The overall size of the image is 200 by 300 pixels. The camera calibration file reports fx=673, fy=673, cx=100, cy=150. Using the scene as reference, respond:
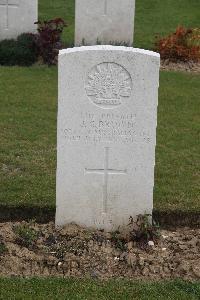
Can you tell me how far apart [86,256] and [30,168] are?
2.21 meters

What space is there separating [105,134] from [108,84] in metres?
0.44

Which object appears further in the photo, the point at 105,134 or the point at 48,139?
the point at 48,139

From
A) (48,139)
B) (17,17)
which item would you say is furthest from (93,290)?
(17,17)

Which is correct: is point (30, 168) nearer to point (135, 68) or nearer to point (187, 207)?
point (187, 207)

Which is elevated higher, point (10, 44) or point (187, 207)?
point (10, 44)

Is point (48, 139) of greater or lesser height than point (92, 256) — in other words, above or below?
above

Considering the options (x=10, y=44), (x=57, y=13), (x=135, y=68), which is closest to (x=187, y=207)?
(x=135, y=68)

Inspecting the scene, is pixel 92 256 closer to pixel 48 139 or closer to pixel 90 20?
pixel 48 139

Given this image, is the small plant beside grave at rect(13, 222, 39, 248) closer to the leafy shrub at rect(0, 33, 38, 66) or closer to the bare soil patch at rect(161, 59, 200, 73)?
the leafy shrub at rect(0, 33, 38, 66)

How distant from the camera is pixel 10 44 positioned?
42.1 feet

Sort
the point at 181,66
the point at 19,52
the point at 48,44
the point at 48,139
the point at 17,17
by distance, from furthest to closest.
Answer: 1. the point at 181,66
2. the point at 17,17
3. the point at 48,44
4. the point at 19,52
5. the point at 48,139

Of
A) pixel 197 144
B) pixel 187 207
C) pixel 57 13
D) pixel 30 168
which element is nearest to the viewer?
pixel 187 207

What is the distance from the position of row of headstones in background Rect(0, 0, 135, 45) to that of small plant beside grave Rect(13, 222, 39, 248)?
7709 mm

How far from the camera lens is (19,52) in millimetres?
12484
